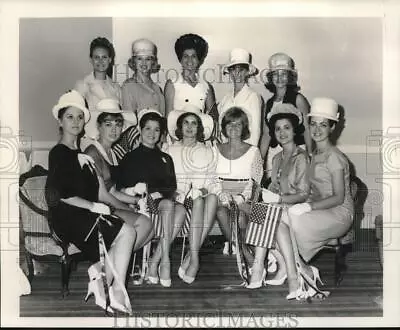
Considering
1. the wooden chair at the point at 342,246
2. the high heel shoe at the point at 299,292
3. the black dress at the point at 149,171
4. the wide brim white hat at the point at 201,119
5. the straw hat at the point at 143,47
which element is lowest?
the high heel shoe at the point at 299,292

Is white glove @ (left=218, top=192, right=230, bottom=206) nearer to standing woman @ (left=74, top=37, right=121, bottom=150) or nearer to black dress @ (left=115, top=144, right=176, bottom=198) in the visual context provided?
black dress @ (left=115, top=144, right=176, bottom=198)

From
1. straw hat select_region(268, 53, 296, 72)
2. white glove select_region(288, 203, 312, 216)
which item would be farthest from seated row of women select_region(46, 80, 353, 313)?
straw hat select_region(268, 53, 296, 72)

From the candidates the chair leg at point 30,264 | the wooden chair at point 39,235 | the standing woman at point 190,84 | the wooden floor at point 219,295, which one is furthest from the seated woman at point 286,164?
the chair leg at point 30,264

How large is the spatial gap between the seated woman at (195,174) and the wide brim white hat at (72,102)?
310mm

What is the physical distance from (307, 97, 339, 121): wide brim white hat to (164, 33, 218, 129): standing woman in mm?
358

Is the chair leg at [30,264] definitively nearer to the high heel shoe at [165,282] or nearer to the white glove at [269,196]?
the high heel shoe at [165,282]

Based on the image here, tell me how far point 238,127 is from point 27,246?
895 millimetres

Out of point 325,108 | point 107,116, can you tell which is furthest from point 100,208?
point 325,108

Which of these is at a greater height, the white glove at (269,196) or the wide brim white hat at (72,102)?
the wide brim white hat at (72,102)

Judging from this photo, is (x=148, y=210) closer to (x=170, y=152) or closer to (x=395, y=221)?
(x=170, y=152)

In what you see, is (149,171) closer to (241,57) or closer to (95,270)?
(95,270)

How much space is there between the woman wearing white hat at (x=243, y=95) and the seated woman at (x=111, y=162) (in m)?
0.39

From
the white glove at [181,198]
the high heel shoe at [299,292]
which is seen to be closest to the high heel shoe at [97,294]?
the white glove at [181,198]

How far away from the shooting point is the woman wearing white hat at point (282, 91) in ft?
6.40
